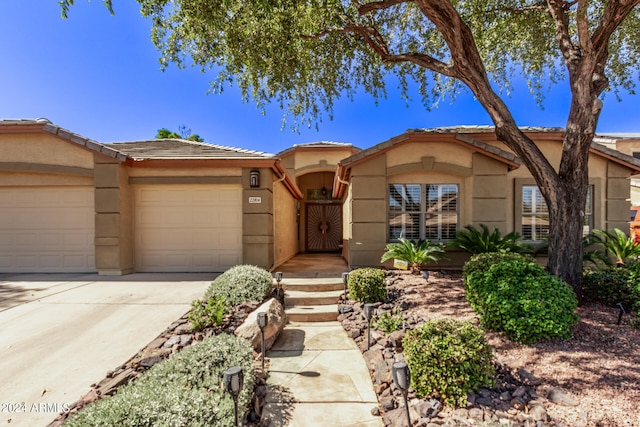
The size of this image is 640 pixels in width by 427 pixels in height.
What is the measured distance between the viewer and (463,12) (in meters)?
7.13

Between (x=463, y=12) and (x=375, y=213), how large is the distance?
5.43 m

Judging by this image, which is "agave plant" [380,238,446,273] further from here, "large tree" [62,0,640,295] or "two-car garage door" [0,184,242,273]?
"two-car garage door" [0,184,242,273]

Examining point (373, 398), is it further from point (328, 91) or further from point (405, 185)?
point (328, 91)

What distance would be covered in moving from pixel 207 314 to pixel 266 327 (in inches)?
35.3

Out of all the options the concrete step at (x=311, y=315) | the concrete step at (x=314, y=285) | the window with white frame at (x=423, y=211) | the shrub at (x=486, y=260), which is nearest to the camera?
the shrub at (x=486, y=260)

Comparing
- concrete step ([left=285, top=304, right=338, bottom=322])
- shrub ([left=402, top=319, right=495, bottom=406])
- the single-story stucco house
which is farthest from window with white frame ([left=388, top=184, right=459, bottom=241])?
shrub ([left=402, top=319, right=495, bottom=406])

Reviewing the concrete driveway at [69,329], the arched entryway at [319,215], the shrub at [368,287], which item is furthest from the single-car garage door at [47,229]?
the arched entryway at [319,215]

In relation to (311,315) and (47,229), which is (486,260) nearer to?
(311,315)

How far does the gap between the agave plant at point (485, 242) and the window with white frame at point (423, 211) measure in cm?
60

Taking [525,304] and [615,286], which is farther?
[615,286]

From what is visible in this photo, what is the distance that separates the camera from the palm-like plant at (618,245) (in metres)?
7.33

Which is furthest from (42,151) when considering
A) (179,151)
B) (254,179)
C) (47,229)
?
(254,179)

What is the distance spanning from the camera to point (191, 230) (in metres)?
7.57

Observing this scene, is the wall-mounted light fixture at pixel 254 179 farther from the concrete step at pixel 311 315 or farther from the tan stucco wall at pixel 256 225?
the concrete step at pixel 311 315
